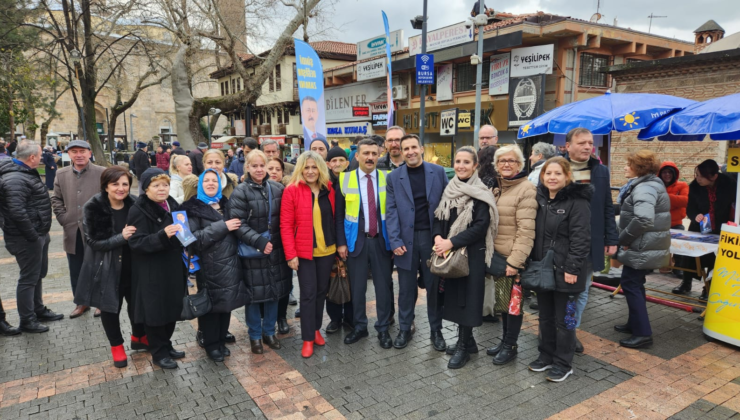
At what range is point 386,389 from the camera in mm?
3584

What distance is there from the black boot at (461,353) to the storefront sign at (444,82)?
17.2 meters

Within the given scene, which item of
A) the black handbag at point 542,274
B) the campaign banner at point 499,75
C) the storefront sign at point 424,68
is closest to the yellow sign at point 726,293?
the black handbag at point 542,274

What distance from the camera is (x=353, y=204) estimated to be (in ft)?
14.1

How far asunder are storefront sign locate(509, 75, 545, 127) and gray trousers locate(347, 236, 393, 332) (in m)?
13.3

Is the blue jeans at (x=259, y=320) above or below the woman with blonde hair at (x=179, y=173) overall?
below

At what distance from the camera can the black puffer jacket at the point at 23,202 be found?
4.48 meters

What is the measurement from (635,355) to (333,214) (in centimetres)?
317

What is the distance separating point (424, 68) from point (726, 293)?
972 cm

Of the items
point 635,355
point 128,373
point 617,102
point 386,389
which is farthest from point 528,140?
point 128,373

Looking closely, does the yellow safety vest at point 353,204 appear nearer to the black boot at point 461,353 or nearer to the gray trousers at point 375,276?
the gray trousers at point 375,276

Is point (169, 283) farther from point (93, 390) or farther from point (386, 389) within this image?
point (386, 389)

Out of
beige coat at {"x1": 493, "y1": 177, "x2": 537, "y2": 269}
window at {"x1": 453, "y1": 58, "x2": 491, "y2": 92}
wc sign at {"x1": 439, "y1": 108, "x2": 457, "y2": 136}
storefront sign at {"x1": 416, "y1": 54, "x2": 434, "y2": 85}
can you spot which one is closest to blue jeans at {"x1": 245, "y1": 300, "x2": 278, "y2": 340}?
beige coat at {"x1": 493, "y1": 177, "x2": 537, "y2": 269}

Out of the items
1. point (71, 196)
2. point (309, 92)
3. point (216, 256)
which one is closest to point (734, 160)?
point (216, 256)

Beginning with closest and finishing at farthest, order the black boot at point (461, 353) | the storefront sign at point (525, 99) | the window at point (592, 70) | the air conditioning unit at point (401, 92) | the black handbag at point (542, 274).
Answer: the black handbag at point (542, 274), the black boot at point (461, 353), the storefront sign at point (525, 99), the window at point (592, 70), the air conditioning unit at point (401, 92)
